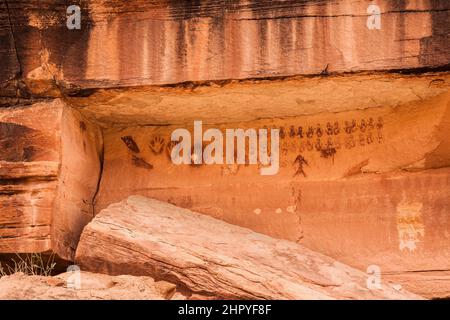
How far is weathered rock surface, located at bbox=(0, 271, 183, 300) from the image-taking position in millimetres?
5273

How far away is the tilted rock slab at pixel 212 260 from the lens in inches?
222

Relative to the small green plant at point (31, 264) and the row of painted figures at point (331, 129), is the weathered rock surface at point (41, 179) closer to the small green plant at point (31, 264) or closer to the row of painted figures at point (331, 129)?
the small green plant at point (31, 264)

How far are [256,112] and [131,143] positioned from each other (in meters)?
1.22

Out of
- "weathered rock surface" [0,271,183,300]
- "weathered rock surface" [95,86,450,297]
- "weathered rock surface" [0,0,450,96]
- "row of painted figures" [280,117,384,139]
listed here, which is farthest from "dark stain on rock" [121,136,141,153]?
"weathered rock surface" [0,271,183,300]

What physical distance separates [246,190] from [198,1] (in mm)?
1707

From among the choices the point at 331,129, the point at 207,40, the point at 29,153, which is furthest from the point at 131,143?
the point at 331,129

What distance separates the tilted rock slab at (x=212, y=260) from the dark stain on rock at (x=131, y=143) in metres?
0.87

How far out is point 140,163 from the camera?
725 centimetres

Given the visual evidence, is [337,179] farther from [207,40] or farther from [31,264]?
[31,264]

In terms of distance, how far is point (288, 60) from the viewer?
249 inches

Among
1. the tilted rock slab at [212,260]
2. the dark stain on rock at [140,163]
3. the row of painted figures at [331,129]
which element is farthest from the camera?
the dark stain on rock at [140,163]

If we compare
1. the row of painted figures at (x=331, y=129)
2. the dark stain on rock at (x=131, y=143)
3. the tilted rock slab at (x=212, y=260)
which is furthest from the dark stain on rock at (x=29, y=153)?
the row of painted figures at (x=331, y=129)

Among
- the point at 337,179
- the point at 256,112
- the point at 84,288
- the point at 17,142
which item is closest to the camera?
the point at 84,288

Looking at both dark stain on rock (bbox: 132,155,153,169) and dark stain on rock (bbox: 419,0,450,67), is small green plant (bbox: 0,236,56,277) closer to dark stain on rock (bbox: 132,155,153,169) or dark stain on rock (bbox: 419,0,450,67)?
dark stain on rock (bbox: 132,155,153,169)
